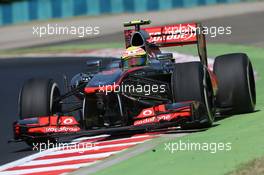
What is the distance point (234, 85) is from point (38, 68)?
1307 centimetres

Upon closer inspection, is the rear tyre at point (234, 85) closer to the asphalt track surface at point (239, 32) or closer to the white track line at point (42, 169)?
the white track line at point (42, 169)

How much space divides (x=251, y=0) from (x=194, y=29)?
36.7 m

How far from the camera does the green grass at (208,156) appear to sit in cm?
812

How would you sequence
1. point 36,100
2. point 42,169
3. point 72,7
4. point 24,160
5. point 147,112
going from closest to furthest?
1. point 42,169
2. point 24,160
3. point 147,112
4. point 36,100
5. point 72,7

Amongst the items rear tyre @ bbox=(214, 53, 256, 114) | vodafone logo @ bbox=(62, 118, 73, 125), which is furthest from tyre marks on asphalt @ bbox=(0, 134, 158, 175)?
rear tyre @ bbox=(214, 53, 256, 114)

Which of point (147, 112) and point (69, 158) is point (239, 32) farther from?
point (69, 158)

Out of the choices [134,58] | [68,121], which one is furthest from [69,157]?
[134,58]

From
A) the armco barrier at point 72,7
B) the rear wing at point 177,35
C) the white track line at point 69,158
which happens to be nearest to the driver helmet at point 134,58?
the rear wing at point 177,35

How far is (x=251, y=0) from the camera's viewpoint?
1941 inches

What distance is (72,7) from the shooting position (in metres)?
45.8

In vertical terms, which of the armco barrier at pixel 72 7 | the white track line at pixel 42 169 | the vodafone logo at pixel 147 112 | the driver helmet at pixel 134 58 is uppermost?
the armco barrier at pixel 72 7

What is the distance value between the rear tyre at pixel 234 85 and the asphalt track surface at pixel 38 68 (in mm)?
2859

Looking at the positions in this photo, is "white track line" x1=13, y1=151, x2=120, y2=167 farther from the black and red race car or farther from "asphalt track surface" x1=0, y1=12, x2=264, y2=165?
the black and red race car

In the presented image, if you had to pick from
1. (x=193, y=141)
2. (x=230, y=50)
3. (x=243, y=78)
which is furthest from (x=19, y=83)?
(x=193, y=141)
